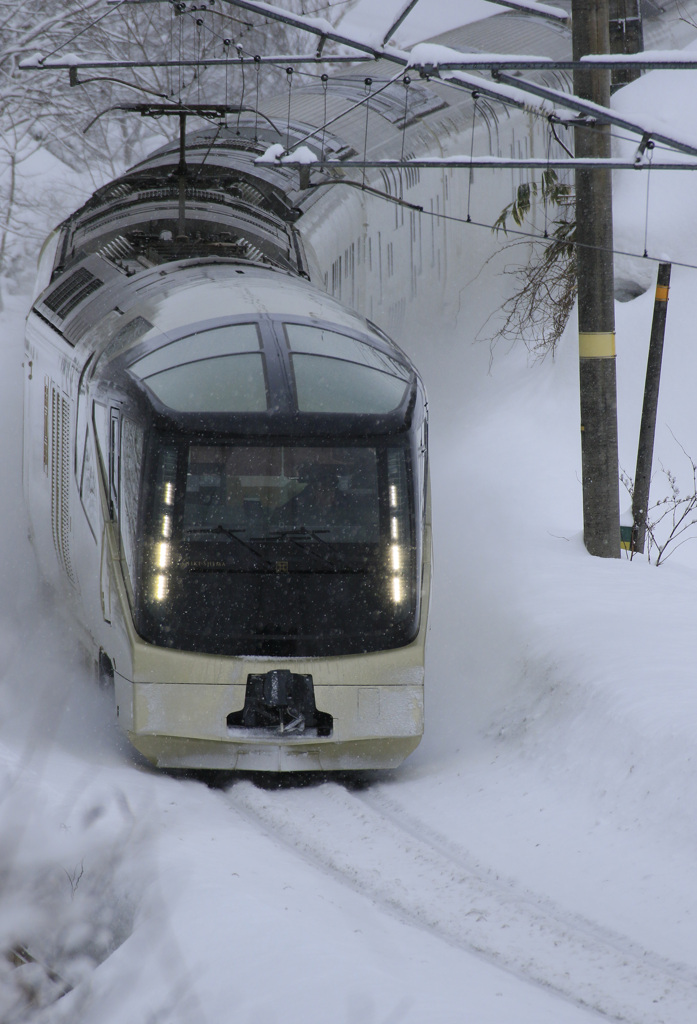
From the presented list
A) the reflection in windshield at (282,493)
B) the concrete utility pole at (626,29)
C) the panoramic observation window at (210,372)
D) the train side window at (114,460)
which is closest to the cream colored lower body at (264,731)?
the reflection in windshield at (282,493)

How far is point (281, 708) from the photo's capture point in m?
7.17

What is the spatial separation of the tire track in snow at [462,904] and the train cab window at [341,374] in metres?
2.41

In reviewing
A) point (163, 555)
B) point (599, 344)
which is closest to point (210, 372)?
point (163, 555)

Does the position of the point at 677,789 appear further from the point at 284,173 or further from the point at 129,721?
the point at 284,173

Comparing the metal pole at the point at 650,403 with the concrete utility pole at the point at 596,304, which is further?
the metal pole at the point at 650,403

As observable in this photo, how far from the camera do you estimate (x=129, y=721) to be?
709 cm

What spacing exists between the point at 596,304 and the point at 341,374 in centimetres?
382

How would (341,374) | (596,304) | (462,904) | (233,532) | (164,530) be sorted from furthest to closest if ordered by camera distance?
(596,304) < (341,374) < (233,532) < (164,530) < (462,904)

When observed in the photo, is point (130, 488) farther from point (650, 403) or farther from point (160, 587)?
point (650, 403)

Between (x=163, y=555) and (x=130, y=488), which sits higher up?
(x=130, y=488)

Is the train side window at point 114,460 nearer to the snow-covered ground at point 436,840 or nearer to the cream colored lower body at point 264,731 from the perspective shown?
the cream colored lower body at point 264,731

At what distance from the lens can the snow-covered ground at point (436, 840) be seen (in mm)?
4039

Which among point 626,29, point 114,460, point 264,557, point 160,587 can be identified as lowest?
point 160,587

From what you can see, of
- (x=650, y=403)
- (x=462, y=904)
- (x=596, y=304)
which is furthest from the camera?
(x=650, y=403)
